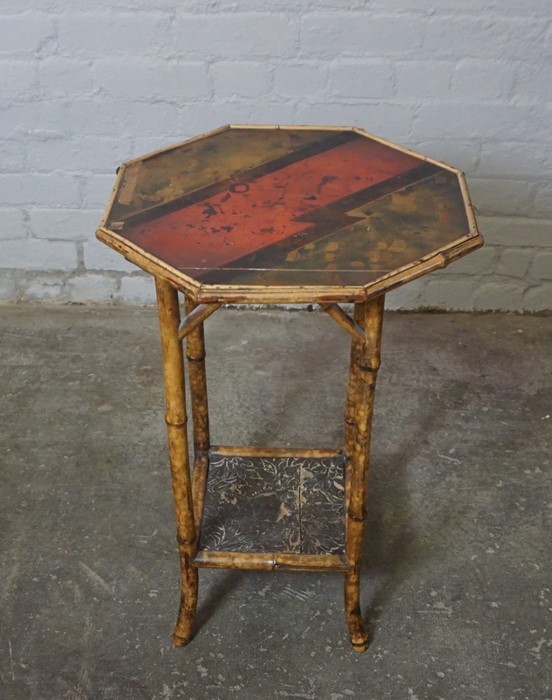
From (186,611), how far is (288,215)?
1.01 m

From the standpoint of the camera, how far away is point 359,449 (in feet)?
6.56

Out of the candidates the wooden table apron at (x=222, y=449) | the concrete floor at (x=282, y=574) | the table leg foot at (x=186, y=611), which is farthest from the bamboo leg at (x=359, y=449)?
the table leg foot at (x=186, y=611)

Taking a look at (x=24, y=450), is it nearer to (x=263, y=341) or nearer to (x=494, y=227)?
(x=263, y=341)

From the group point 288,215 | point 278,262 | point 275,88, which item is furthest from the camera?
point 275,88

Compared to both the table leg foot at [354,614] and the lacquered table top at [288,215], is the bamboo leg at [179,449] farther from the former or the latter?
the table leg foot at [354,614]

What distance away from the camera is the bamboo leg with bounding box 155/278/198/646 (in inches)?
73.4

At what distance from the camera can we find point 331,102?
9.89ft

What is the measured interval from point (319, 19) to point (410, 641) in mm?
1919

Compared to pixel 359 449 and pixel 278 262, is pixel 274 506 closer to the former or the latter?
pixel 359 449

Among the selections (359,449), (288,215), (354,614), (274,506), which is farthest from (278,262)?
(354,614)

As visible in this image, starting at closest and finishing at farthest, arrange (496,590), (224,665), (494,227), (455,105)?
Result: 1. (224,665)
2. (496,590)
3. (455,105)
4. (494,227)

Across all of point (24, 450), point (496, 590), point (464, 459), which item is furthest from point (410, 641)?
point (24, 450)

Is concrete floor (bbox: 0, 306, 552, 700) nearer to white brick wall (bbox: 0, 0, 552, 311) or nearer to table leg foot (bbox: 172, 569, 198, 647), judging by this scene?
table leg foot (bbox: 172, 569, 198, 647)

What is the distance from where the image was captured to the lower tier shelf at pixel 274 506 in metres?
2.23
